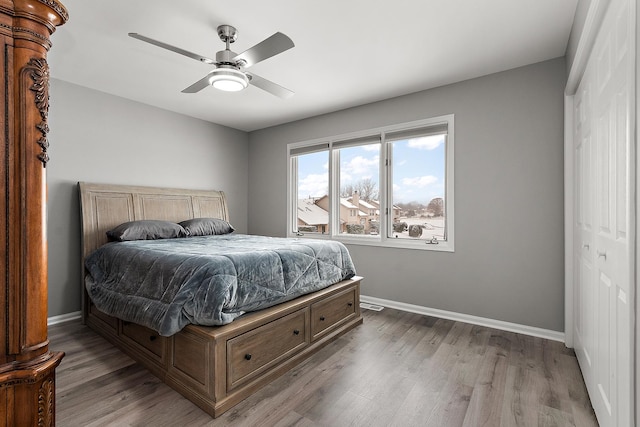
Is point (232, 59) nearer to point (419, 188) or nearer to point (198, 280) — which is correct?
point (198, 280)

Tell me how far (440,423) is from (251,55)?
2.59 meters

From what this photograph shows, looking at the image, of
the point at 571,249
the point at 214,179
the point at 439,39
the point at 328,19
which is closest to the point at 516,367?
the point at 571,249

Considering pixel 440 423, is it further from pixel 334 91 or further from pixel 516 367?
pixel 334 91

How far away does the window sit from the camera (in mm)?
3578

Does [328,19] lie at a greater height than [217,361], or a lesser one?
greater

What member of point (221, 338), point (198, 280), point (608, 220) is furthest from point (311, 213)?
point (608, 220)

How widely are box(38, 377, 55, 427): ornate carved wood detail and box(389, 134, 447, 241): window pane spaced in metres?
3.40

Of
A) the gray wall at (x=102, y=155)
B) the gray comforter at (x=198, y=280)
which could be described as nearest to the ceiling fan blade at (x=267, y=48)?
the gray comforter at (x=198, y=280)

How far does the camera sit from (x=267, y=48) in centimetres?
206

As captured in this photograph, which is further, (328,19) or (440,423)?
(328,19)

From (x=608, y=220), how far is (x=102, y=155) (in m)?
4.52

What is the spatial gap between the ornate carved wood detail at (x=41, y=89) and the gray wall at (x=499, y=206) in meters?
3.37

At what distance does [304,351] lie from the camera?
2500 millimetres

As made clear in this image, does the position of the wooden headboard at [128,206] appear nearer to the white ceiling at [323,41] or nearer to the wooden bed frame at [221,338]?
the wooden bed frame at [221,338]
